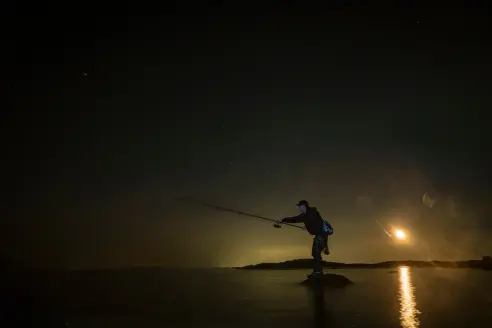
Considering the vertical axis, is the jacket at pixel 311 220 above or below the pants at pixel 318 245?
above

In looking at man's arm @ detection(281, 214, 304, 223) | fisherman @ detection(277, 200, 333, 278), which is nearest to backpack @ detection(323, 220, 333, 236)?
fisherman @ detection(277, 200, 333, 278)

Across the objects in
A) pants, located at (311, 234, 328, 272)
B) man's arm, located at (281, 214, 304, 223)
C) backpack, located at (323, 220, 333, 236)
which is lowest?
pants, located at (311, 234, 328, 272)

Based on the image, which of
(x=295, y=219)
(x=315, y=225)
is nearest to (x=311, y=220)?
(x=315, y=225)

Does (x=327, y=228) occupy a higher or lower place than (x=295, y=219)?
lower

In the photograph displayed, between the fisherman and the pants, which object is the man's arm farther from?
the pants

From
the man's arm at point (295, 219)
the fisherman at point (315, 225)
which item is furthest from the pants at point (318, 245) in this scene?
the man's arm at point (295, 219)

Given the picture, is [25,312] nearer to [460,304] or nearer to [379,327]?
[379,327]

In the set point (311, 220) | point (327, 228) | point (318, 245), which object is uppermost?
point (311, 220)

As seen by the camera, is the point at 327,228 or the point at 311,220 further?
the point at 327,228

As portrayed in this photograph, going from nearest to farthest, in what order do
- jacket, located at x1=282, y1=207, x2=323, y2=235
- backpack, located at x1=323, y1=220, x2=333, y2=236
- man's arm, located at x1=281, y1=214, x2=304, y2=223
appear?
man's arm, located at x1=281, y1=214, x2=304, y2=223
jacket, located at x1=282, y1=207, x2=323, y2=235
backpack, located at x1=323, y1=220, x2=333, y2=236

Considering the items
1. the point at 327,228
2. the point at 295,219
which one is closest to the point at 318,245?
the point at 327,228

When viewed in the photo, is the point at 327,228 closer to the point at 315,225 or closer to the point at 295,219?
the point at 315,225

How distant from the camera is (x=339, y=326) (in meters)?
12.0

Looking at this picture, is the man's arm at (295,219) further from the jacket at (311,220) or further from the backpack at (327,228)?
the backpack at (327,228)
